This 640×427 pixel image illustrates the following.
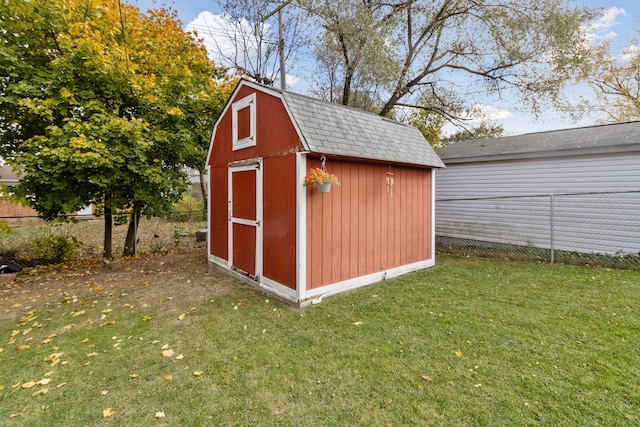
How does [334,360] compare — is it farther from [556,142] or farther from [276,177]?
[556,142]

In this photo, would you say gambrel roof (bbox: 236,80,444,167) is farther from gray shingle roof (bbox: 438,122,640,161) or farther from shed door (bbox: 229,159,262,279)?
gray shingle roof (bbox: 438,122,640,161)

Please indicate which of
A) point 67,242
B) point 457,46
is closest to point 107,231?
point 67,242

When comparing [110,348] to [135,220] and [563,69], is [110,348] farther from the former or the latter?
[563,69]

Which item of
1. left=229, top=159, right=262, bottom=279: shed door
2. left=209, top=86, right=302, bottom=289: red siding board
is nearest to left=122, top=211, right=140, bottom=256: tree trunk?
left=229, top=159, right=262, bottom=279: shed door

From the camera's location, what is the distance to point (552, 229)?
6203 millimetres

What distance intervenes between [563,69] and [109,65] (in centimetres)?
1122

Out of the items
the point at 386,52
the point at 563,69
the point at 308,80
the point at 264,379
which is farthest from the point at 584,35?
the point at 264,379

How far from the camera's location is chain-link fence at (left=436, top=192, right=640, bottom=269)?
20.4ft

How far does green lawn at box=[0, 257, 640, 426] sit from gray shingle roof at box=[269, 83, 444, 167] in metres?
2.23

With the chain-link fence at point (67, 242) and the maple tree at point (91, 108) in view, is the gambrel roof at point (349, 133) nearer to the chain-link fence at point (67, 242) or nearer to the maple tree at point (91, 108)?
the maple tree at point (91, 108)

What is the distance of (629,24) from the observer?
14016 millimetres

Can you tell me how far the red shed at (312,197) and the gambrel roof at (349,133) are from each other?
0.07ft

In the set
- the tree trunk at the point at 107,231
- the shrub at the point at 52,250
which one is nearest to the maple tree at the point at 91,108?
the tree trunk at the point at 107,231

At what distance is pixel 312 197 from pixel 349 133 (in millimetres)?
1328
